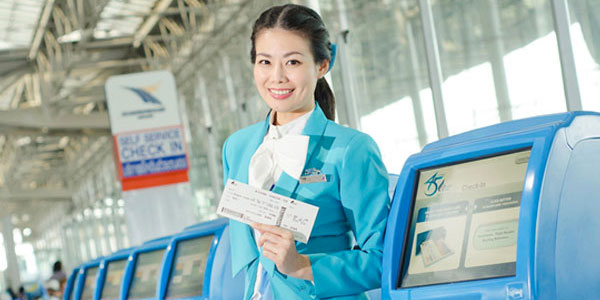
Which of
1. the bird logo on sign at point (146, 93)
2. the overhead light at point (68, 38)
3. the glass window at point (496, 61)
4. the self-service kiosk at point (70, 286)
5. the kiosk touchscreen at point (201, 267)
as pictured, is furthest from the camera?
the overhead light at point (68, 38)

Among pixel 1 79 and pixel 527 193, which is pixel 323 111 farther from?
pixel 1 79

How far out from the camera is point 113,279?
6316mm

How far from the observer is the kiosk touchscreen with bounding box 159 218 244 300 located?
165 inches

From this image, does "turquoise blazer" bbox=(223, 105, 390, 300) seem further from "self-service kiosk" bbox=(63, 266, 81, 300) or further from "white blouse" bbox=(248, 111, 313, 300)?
"self-service kiosk" bbox=(63, 266, 81, 300)

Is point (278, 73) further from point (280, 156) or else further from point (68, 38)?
point (68, 38)

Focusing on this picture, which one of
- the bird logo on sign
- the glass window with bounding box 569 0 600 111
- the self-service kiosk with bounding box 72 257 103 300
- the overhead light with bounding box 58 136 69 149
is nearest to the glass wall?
the glass window with bounding box 569 0 600 111

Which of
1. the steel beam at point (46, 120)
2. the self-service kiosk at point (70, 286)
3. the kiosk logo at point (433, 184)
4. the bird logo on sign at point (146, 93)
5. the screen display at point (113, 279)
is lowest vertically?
the self-service kiosk at point (70, 286)

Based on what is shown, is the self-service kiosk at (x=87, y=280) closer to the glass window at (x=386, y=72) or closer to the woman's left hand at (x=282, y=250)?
the glass window at (x=386, y=72)

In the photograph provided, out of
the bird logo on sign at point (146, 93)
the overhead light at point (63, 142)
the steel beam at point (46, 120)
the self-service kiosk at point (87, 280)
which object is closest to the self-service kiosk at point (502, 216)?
the self-service kiosk at point (87, 280)

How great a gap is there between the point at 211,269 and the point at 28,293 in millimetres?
12384

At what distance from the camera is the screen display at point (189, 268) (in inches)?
175

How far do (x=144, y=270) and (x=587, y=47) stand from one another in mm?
3661

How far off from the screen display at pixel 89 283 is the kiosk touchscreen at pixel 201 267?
284 cm

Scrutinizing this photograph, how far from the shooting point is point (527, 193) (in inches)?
72.1
